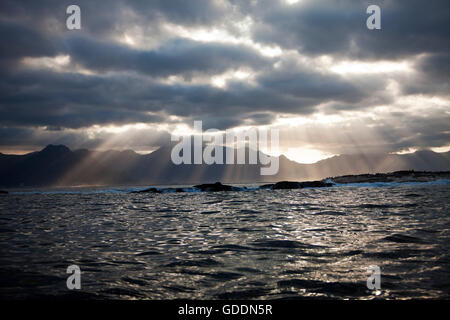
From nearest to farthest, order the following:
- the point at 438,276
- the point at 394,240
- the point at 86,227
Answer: the point at 438,276
the point at 394,240
the point at 86,227

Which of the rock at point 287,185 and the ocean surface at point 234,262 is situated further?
the rock at point 287,185

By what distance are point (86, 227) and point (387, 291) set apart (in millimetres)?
16839

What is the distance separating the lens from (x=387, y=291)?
664 centimetres

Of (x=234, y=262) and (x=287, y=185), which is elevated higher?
(x=234, y=262)

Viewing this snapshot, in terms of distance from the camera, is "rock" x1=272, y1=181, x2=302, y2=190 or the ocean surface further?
"rock" x1=272, y1=181, x2=302, y2=190

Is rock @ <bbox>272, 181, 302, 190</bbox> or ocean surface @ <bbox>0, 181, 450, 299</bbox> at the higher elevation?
ocean surface @ <bbox>0, 181, 450, 299</bbox>

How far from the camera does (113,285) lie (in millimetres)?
7570

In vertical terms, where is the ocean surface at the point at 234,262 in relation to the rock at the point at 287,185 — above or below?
above

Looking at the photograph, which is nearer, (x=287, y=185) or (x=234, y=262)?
(x=234, y=262)

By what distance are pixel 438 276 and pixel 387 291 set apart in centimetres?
196

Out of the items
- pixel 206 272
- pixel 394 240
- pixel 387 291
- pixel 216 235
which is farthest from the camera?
pixel 216 235
